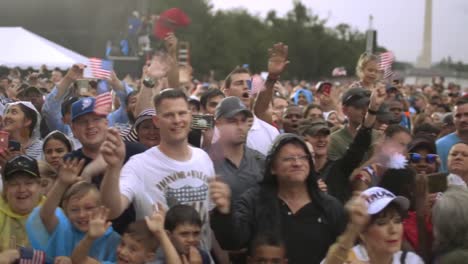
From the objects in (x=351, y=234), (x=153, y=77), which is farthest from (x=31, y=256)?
(x=153, y=77)

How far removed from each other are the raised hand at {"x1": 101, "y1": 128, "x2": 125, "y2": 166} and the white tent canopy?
1395 centimetres

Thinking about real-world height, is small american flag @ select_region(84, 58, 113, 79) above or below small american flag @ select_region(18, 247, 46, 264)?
above

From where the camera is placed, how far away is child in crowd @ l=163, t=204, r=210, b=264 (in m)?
4.57

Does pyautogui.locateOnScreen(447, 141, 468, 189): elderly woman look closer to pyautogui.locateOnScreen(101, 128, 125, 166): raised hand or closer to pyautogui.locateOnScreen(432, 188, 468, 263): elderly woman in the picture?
pyautogui.locateOnScreen(432, 188, 468, 263): elderly woman

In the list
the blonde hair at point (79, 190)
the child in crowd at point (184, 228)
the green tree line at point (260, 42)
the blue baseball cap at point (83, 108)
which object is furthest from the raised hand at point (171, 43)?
the green tree line at point (260, 42)

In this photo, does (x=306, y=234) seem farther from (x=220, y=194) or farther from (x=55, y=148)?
(x=55, y=148)

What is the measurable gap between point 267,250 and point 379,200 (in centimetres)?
65

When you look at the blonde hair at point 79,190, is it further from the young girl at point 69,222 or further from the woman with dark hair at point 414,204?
the woman with dark hair at point 414,204

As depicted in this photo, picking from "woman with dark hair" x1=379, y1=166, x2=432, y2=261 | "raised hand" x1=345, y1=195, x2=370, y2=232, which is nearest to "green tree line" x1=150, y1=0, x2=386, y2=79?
"woman with dark hair" x1=379, y1=166, x2=432, y2=261

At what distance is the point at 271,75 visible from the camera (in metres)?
7.01

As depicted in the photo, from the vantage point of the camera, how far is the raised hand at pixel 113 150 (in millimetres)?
4512

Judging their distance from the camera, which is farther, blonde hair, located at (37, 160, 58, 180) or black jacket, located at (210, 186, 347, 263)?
blonde hair, located at (37, 160, 58, 180)

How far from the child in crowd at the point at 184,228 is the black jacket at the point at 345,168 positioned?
1.57 m

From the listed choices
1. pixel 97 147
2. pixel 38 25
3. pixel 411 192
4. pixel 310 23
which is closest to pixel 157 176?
pixel 97 147
